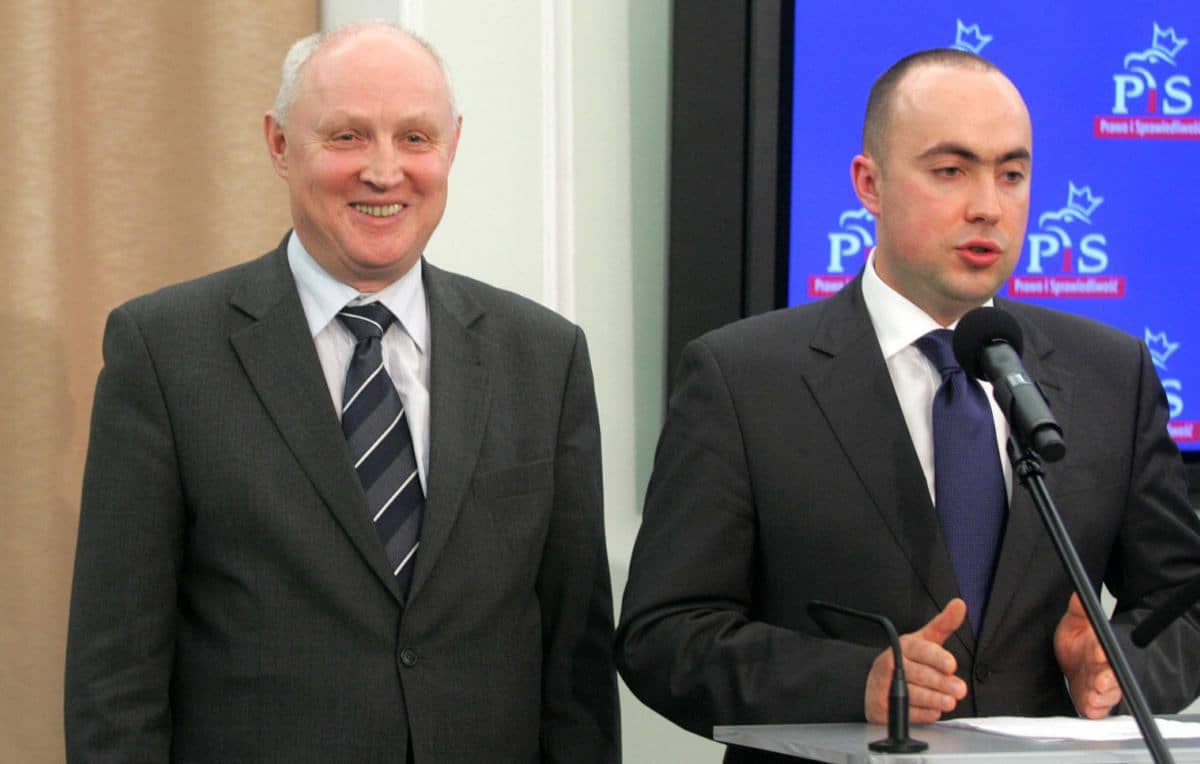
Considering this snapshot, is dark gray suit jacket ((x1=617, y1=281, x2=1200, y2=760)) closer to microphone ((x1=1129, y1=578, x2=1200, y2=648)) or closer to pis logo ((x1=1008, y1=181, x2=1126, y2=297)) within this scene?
microphone ((x1=1129, y1=578, x2=1200, y2=648))

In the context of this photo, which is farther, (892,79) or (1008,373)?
(892,79)

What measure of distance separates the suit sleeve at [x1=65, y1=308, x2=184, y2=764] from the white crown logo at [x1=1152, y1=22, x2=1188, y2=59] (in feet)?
6.77

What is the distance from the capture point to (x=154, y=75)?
9.66 feet

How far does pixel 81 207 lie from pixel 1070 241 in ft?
6.08

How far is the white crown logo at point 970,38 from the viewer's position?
3.02m

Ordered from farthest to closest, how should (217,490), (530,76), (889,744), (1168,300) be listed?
(1168,300) → (530,76) → (217,490) → (889,744)

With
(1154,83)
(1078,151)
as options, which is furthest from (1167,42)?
(1078,151)

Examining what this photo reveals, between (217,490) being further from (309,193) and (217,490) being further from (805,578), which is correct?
(805,578)

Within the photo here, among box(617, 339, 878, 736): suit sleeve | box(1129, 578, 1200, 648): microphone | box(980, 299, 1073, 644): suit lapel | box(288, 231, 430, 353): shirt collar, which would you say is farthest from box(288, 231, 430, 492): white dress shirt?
box(1129, 578, 1200, 648): microphone

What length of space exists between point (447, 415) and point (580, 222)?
3.07ft

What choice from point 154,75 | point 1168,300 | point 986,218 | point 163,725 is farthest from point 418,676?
point 1168,300

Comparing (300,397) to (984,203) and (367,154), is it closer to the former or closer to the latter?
(367,154)

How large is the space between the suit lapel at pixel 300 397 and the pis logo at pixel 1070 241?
5.16ft

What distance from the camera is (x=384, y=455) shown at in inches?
81.9
